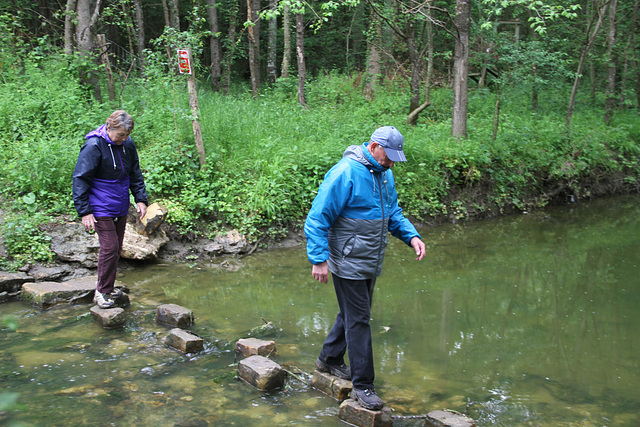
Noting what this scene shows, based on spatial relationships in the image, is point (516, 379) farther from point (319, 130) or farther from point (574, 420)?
point (319, 130)

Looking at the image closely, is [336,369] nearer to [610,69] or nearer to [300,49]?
[300,49]

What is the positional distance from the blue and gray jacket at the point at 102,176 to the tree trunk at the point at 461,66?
8.48 meters

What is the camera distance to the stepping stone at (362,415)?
3475 millimetres

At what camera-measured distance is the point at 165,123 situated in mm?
9617

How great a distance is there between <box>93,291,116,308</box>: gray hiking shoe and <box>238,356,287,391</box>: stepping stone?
6.86 feet

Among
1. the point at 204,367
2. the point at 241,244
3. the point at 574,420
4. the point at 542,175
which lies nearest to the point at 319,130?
the point at 241,244

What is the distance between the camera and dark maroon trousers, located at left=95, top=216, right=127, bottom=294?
17.5 ft

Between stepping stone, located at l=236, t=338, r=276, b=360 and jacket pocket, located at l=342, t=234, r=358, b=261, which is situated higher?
jacket pocket, located at l=342, t=234, r=358, b=261

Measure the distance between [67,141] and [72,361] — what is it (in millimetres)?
5367

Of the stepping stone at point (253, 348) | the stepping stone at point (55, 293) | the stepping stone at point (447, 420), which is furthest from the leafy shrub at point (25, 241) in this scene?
the stepping stone at point (447, 420)

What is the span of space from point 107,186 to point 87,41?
22.0ft

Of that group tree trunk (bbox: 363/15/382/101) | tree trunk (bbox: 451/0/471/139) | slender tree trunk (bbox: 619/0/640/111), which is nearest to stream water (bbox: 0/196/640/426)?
tree trunk (bbox: 451/0/471/139)

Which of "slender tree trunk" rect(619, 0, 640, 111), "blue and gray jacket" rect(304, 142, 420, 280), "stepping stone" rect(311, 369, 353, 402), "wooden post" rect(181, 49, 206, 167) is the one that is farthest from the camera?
"slender tree trunk" rect(619, 0, 640, 111)

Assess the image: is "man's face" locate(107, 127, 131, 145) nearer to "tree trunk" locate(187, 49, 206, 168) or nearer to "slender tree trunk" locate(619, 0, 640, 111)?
"tree trunk" locate(187, 49, 206, 168)
